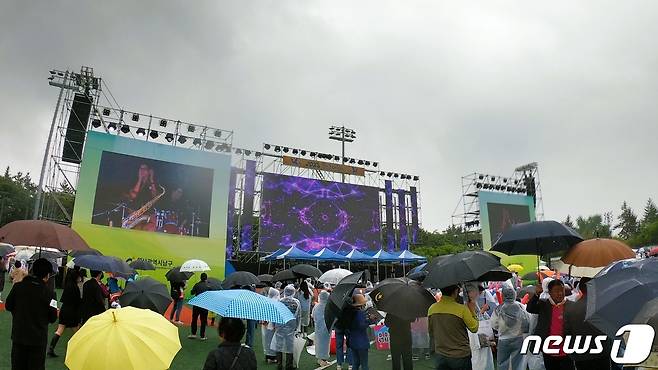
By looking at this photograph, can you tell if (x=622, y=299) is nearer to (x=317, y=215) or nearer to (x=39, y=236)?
(x=39, y=236)

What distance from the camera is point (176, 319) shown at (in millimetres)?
11414

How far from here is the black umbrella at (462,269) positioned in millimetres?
4145

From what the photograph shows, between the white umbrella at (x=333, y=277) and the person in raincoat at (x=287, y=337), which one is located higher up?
the white umbrella at (x=333, y=277)

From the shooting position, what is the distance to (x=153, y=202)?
2048 cm

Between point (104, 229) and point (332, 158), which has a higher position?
point (332, 158)

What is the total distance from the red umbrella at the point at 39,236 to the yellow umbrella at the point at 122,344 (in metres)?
3.04

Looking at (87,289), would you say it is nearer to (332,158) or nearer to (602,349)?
(602,349)

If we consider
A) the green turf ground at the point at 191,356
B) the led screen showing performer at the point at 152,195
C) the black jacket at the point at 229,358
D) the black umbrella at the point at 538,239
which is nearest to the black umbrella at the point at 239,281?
the green turf ground at the point at 191,356

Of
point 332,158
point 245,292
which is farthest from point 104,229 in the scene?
point 245,292

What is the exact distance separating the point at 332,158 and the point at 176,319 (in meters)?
19.4

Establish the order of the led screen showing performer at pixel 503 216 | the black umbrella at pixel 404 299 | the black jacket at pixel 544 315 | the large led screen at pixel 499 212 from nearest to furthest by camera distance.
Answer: the black jacket at pixel 544 315 < the black umbrella at pixel 404 299 < the large led screen at pixel 499 212 < the led screen showing performer at pixel 503 216

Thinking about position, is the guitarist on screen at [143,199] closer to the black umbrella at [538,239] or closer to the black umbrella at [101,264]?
the black umbrella at [101,264]

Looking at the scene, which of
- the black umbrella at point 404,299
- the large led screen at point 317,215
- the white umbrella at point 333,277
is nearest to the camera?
the black umbrella at point 404,299

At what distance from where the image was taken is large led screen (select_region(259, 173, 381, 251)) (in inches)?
973
